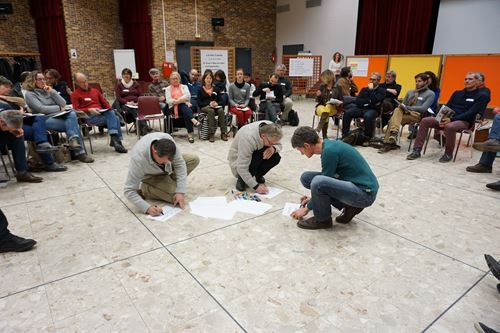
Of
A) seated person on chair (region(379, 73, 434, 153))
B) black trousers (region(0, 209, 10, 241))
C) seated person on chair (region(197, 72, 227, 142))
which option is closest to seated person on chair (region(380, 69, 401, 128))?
seated person on chair (region(379, 73, 434, 153))

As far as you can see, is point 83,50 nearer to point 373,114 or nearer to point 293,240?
point 373,114

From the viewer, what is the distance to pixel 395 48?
Result: 10.2 metres

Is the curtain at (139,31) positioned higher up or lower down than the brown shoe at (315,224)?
higher up

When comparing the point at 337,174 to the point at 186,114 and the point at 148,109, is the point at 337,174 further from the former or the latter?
the point at 148,109

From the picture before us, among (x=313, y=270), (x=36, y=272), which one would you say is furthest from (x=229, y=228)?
(x=36, y=272)

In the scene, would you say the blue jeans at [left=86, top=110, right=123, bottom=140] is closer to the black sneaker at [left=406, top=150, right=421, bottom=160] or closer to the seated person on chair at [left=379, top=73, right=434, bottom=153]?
the seated person on chair at [left=379, top=73, right=434, bottom=153]

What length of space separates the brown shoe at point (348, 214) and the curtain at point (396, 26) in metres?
8.54

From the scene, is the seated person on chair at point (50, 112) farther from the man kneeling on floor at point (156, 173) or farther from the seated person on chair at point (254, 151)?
the seated person on chair at point (254, 151)

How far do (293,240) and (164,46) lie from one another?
430 inches

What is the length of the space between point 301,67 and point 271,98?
5550 millimetres

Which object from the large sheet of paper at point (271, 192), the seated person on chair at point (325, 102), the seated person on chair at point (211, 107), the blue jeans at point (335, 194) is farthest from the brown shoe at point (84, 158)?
the seated person on chair at point (325, 102)

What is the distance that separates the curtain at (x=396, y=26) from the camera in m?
9.29

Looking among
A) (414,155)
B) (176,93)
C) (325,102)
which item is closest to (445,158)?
(414,155)

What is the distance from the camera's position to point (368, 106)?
18.6 feet
